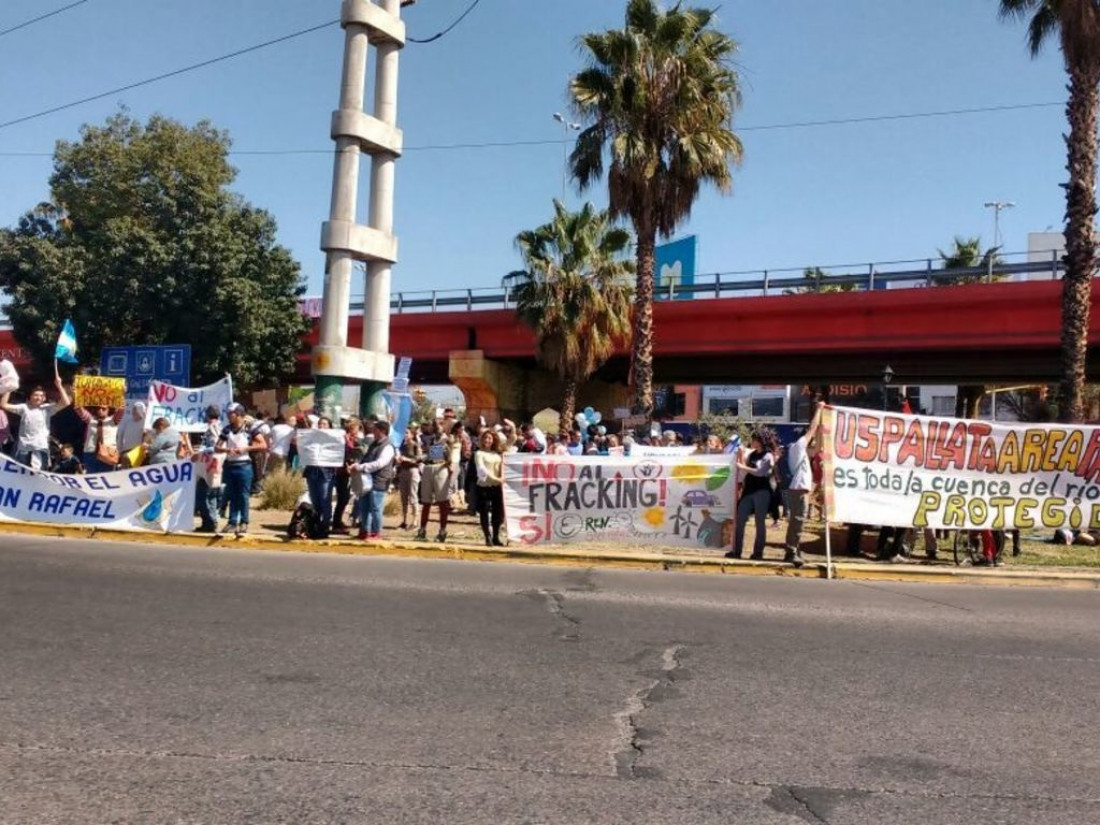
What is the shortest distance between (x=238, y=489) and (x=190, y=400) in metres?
6.98

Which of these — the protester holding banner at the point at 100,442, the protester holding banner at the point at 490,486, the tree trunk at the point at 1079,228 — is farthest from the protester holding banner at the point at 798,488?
the protester holding banner at the point at 100,442

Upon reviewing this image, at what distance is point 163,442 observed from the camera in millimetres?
13086

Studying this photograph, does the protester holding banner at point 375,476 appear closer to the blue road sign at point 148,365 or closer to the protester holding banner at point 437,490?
the protester holding banner at point 437,490

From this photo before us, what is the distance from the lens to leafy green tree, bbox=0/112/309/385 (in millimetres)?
35594

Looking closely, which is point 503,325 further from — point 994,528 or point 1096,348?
point 994,528

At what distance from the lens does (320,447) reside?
12734 millimetres

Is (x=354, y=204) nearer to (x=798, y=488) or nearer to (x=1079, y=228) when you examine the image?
(x=798, y=488)

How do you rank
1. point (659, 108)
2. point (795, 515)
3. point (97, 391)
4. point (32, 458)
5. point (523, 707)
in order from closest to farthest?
1. point (523, 707)
2. point (795, 515)
3. point (32, 458)
4. point (97, 391)
5. point (659, 108)

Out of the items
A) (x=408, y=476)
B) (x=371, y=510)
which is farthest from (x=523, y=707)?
(x=408, y=476)

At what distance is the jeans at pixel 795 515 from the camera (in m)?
12.0

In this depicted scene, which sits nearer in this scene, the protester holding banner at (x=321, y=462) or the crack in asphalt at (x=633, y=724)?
the crack in asphalt at (x=633, y=724)

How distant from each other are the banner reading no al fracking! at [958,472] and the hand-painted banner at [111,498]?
8.04 m

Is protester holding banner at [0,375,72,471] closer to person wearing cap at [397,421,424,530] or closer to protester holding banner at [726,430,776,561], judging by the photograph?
person wearing cap at [397,421,424,530]

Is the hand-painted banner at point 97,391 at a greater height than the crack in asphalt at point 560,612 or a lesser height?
greater
